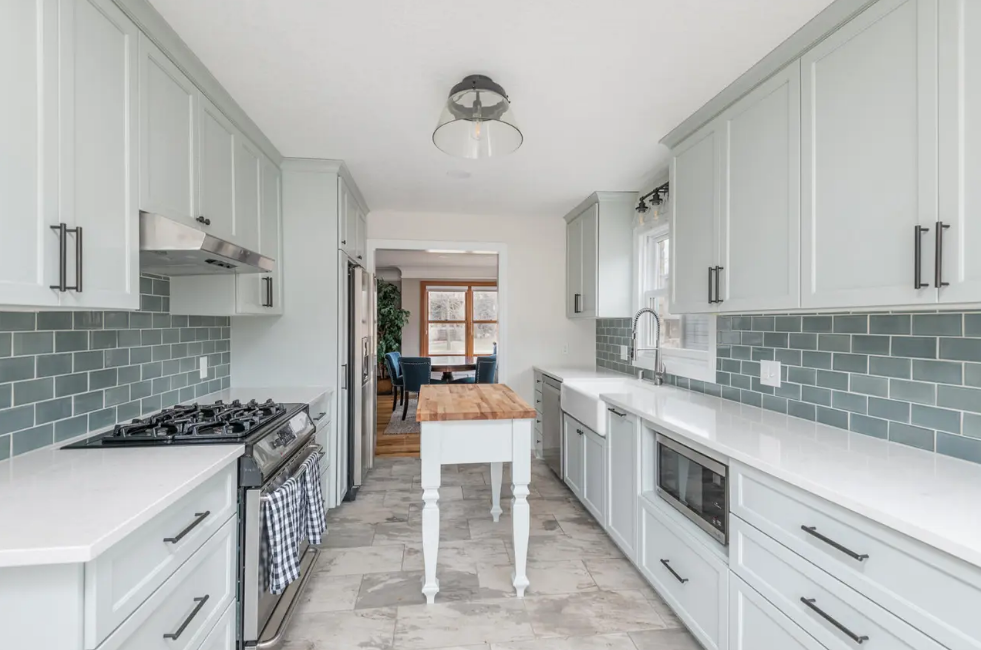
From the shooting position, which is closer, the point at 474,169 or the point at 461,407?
the point at 461,407

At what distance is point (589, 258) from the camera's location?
3984mm

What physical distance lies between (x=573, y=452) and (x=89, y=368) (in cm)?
273

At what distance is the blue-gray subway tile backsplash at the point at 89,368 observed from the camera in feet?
4.91

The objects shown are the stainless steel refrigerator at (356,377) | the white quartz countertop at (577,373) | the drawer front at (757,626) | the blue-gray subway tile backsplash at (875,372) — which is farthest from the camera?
the white quartz countertop at (577,373)

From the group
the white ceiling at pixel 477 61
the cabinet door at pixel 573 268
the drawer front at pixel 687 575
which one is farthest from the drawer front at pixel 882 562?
the cabinet door at pixel 573 268

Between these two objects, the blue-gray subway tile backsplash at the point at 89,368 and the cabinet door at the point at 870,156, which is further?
the blue-gray subway tile backsplash at the point at 89,368

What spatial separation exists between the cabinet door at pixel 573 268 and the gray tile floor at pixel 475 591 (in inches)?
71.4

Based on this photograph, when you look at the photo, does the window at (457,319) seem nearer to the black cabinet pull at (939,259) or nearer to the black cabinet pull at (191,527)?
the black cabinet pull at (191,527)

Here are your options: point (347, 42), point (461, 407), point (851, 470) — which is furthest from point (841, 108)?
point (461, 407)

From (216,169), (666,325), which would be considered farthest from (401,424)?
(216,169)

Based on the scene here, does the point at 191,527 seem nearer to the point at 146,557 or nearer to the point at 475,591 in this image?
the point at 146,557

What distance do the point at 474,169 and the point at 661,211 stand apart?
1.35m

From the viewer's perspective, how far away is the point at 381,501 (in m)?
3.40

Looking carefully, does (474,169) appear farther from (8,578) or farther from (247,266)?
(8,578)
